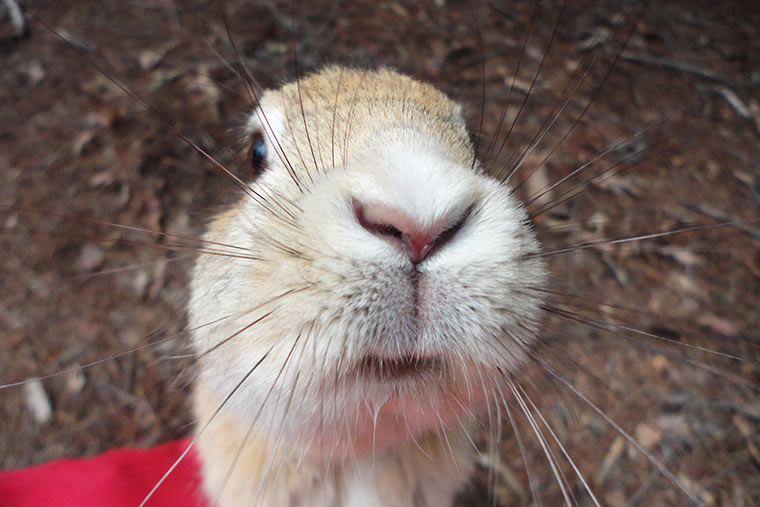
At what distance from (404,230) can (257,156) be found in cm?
78

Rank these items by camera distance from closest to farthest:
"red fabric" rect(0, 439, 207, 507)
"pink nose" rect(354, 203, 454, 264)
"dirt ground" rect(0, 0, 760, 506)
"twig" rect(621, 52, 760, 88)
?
1. "pink nose" rect(354, 203, 454, 264)
2. "red fabric" rect(0, 439, 207, 507)
3. "dirt ground" rect(0, 0, 760, 506)
4. "twig" rect(621, 52, 760, 88)

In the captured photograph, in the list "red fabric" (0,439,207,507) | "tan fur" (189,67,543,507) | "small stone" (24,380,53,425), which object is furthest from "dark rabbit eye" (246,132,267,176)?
"small stone" (24,380,53,425)

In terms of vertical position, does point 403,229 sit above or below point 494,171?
below

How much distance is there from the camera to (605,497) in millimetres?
2242

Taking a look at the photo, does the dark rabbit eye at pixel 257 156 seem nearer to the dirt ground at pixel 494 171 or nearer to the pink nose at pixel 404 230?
the dirt ground at pixel 494 171

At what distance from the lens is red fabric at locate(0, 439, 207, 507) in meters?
1.50

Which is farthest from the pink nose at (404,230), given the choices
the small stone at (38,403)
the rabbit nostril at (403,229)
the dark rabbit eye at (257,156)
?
the small stone at (38,403)

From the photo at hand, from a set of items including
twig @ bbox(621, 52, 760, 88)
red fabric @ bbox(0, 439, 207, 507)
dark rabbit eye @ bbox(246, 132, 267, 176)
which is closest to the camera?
dark rabbit eye @ bbox(246, 132, 267, 176)

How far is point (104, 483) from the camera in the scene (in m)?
1.57

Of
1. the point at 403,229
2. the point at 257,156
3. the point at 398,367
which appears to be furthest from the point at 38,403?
the point at 403,229

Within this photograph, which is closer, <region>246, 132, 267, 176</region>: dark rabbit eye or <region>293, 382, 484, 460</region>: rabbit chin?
<region>293, 382, 484, 460</region>: rabbit chin

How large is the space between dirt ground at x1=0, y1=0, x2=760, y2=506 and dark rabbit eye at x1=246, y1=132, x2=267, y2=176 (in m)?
0.28

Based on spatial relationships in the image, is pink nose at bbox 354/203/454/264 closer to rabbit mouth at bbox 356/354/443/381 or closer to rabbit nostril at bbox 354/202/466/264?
rabbit nostril at bbox 354/202/466/264

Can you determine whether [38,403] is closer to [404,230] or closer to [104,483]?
[104,483]
